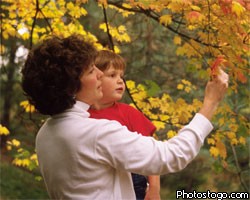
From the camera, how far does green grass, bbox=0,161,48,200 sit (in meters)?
9.04

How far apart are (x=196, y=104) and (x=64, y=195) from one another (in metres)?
3.17

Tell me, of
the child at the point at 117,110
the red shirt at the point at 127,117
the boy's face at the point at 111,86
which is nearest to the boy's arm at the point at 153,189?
the child at the point at 117,110

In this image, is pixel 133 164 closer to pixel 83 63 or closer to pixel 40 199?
pixel 83 63

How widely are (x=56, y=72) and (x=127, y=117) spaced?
85cm

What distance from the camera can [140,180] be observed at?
92.7 inches

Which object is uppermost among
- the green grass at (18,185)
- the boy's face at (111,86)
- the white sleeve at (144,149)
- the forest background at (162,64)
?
the white sleeve at (144,149)

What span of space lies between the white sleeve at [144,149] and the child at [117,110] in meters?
0.77

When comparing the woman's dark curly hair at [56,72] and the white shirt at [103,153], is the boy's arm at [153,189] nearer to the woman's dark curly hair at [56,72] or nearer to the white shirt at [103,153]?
the white shirt at [103,153]

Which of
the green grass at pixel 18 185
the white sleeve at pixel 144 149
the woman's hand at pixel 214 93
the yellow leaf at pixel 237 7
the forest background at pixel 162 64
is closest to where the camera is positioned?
the white sleeve at pixel 144 149

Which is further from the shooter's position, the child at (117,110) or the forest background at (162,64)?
the forest background at (162,64)

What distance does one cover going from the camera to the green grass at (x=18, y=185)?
9.04 m

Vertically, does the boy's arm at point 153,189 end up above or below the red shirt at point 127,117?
below

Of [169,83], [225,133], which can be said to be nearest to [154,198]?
[225,133]

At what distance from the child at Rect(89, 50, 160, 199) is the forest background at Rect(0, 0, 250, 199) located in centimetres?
50
